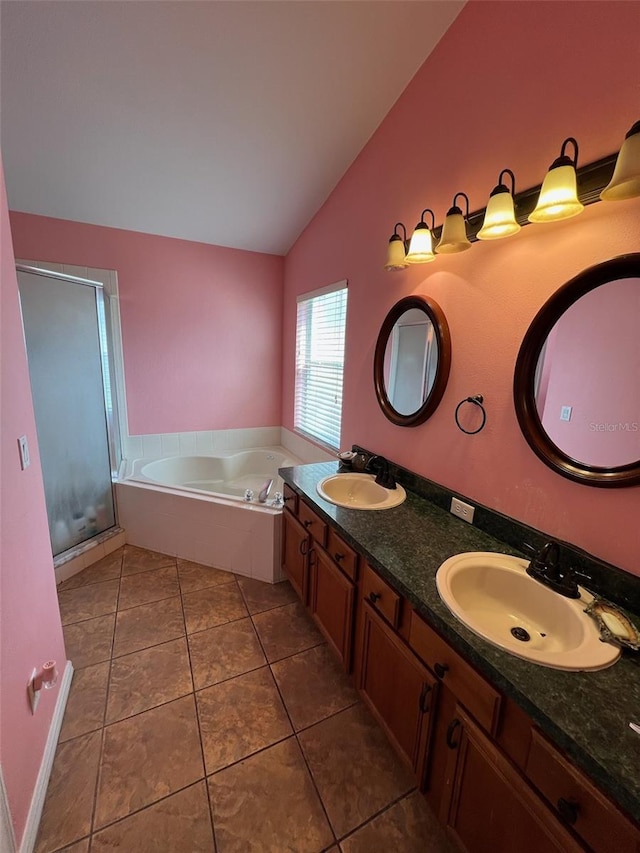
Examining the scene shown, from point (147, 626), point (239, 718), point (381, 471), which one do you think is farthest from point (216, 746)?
point (381, 471)

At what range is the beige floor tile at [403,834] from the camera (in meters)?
1.13

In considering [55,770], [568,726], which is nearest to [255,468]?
[55,770]

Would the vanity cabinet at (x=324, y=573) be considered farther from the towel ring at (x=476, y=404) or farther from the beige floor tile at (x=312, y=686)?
the towel ring at (x=476, y=404)

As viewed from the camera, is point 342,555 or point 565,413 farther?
point 342,555

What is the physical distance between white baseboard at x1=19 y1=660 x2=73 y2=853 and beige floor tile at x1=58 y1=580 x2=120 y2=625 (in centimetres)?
43

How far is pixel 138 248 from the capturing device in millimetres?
2908

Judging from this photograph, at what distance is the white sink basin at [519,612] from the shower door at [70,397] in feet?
8.30

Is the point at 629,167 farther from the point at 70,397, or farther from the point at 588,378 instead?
the point at 70,397

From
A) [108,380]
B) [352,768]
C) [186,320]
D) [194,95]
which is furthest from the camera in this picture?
[186,320]

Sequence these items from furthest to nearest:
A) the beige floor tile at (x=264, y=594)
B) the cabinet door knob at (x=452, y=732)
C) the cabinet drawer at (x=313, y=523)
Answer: the beige floor tile at (x=264, y=594) → the cabinet drawer at (x=313, y=523) → the cabinet door knob at (x=452, y=732)

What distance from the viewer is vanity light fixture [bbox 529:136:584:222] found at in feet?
3.32

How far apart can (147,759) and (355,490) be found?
4.76 feet

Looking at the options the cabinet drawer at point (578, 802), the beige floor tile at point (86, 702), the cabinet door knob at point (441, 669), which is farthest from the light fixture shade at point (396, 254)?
the beige floor tile at point (86, 702)

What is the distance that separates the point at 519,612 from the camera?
3.88ft
